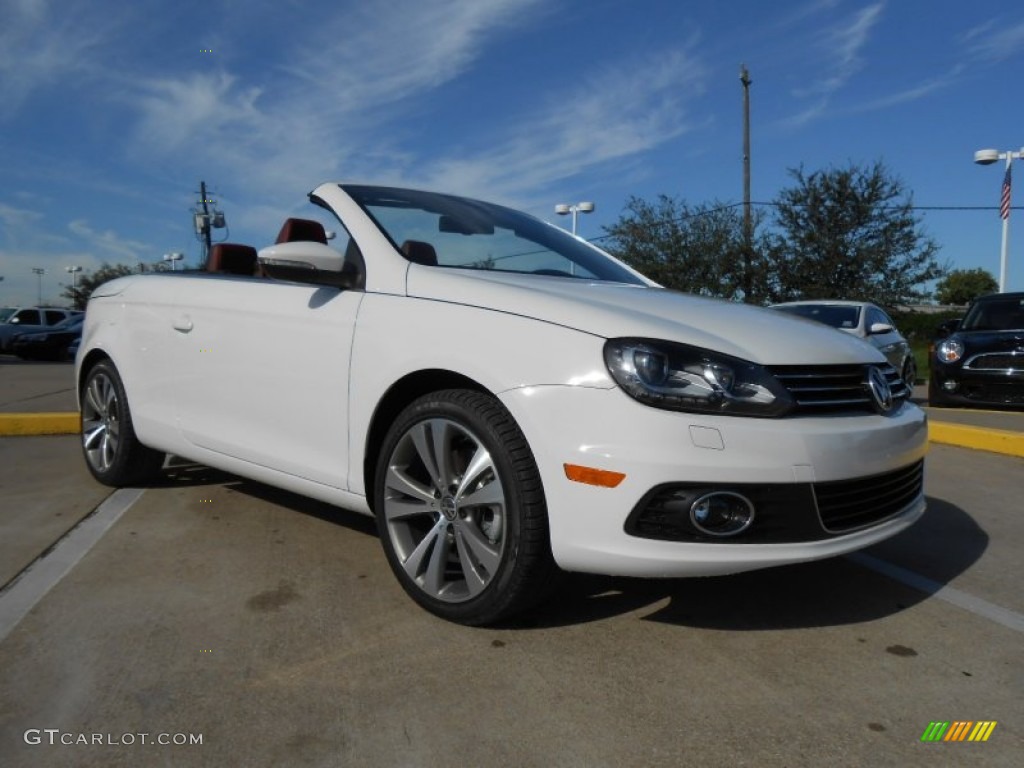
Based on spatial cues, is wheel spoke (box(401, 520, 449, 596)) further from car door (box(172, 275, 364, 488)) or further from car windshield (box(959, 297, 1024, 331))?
car windshield (box(959, 297, 1024, 331))

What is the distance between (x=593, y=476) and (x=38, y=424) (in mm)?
5741

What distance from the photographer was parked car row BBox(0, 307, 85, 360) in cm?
2375

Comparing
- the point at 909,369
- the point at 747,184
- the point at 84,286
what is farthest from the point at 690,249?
the point at 84,286

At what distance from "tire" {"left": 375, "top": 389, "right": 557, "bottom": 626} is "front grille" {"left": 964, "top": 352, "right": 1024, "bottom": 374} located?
764 cm

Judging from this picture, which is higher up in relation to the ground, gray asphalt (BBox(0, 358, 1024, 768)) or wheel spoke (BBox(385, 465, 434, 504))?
wheel spoke (BBox(385, 465, 434, 504))

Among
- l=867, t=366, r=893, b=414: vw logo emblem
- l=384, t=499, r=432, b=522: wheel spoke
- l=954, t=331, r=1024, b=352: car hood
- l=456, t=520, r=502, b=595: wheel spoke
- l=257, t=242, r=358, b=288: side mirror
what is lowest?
l=456, t=520, r=502, b=595: wheel spoke

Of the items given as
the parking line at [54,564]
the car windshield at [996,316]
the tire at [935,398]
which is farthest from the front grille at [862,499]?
the car windshield at [996,316]

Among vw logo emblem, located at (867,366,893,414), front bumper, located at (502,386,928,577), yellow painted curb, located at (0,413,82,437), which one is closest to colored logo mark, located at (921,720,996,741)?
front bumper, located at (502,386,928,577)

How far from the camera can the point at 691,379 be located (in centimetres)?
230

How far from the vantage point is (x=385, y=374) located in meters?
2.79

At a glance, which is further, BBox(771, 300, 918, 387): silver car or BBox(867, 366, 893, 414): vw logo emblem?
BBox(771, 300, 918, 387): silver car

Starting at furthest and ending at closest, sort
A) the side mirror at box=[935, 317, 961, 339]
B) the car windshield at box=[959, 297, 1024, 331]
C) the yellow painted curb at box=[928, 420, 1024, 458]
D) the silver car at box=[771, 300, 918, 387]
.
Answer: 1. the silver car at box=[771, 300, 918, 387]
2. the side mirror at box=[935, 317, 961, 339]
3. the car windshield at box=[959, 297, 1024, 331]
4. the yellow painted curb at box=[928, 420, 1024, 458]

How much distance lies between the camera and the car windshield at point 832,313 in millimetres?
9688

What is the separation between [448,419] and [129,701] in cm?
117
